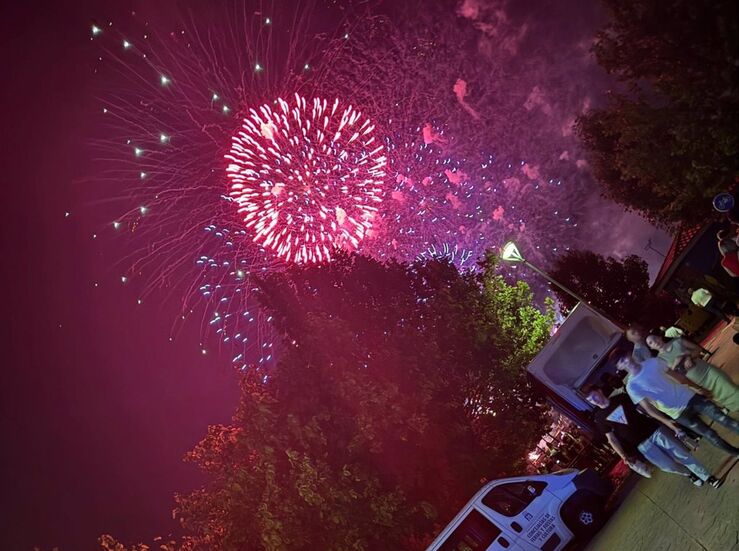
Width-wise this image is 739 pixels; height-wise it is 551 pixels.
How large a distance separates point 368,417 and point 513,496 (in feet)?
13.9

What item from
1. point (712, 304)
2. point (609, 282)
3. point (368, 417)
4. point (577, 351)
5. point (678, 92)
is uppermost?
point (609, 282)

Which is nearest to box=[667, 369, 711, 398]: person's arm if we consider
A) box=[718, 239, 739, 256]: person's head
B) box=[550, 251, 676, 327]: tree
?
box=[718, 239, 739, 256]: person's head

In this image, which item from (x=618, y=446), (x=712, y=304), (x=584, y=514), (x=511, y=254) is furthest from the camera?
(x=511, y=254)

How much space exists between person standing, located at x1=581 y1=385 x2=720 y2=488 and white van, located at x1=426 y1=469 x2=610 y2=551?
195 cm

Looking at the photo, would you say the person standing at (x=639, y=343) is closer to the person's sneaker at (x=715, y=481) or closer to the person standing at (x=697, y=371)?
the person standing at (x=697, y=371)

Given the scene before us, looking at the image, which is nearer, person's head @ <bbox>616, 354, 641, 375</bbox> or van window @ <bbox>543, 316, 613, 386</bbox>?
person's head @ <bbox>616, 354, 641, 375</bbox>

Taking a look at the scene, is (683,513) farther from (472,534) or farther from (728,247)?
(728,247)

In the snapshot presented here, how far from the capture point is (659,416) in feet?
23.7

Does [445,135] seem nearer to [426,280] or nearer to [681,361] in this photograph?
[426,280]

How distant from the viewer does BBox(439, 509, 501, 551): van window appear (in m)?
10.4

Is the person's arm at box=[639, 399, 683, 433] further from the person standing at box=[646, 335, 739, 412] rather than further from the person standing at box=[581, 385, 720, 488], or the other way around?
the person standing at box=[646, 335, 739, 412]

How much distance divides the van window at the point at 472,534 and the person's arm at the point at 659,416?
188 inches

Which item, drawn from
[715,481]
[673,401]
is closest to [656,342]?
[673,401]

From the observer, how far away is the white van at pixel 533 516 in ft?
33.7
